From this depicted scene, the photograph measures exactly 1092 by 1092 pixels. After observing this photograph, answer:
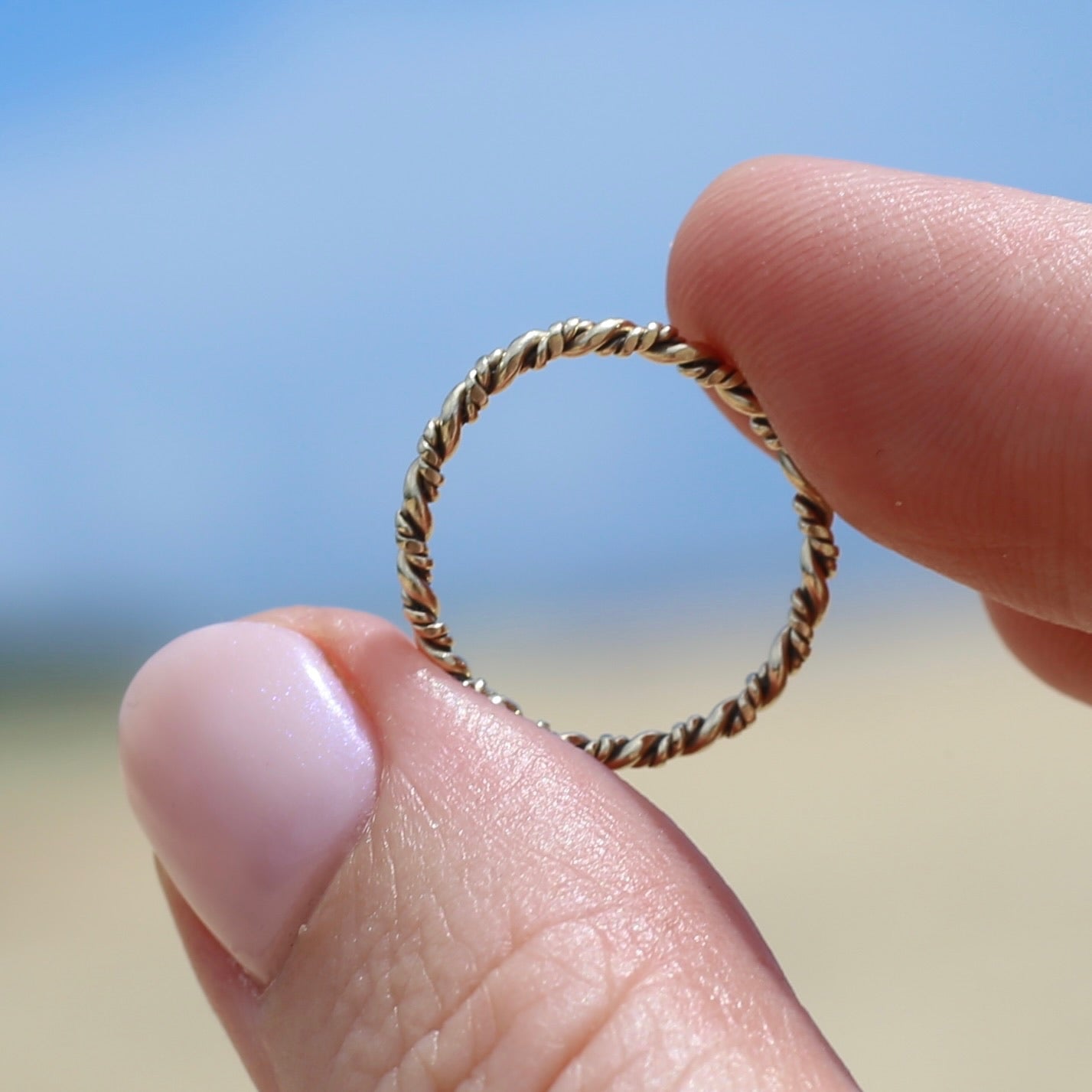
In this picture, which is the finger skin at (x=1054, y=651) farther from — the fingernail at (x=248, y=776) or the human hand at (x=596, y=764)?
the fingernail at (x=248, y=776)

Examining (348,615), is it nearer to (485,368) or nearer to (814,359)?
(485,368)

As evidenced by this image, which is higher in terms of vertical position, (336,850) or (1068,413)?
(1068,413)

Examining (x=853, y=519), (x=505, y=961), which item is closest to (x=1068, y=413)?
(x=853, y=519)

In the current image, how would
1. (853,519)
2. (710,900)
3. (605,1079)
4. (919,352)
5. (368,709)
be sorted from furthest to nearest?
(853,519), (919,352), (368,709), (710,900), (605,1079)

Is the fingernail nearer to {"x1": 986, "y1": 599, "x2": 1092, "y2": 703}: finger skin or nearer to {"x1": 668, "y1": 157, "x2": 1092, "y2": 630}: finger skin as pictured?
{"x1": 668, "y1": 157, "x2": 1092, "y2": 630}: finger skin

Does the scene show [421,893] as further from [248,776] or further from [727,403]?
[727,403]

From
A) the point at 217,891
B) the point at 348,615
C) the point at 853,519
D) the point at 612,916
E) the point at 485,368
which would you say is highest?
the point at 485,368
